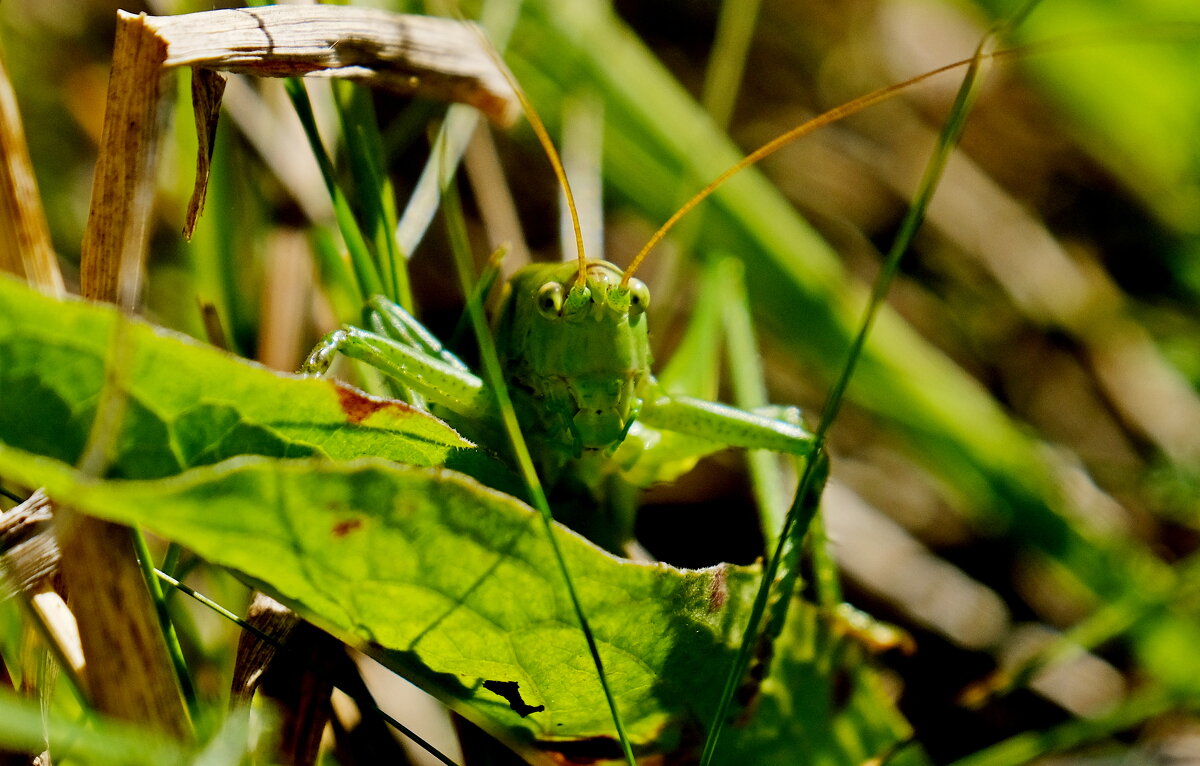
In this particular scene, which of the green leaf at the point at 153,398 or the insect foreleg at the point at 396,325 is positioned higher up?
the insect foreleg at the point at 396,325

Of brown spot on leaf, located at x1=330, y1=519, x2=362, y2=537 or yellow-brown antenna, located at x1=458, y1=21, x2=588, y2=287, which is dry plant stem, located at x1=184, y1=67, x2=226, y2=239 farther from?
brown spot on leaf, located at x1=330, y1=519, x2=362, y2=537

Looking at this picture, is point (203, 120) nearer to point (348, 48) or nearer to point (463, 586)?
point (348, 48)

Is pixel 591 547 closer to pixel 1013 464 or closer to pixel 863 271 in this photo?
pixel 1013 464

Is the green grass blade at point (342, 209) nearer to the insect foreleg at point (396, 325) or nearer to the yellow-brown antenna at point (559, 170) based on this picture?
the insect foreleg at point (396, 325)

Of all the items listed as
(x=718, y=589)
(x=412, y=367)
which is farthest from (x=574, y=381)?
(x=718, y=589)

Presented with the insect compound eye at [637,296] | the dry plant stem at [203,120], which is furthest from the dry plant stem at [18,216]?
the insect compound eye at [637,296]
